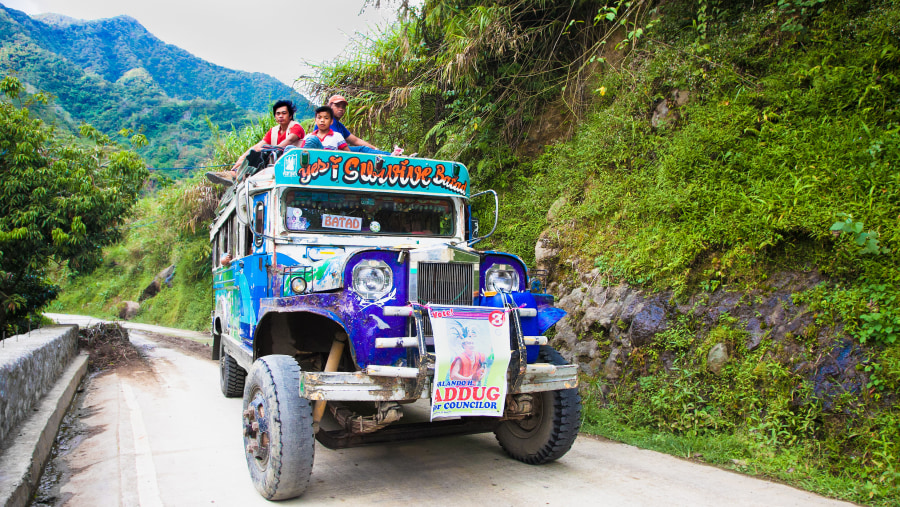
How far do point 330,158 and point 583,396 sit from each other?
4.00m

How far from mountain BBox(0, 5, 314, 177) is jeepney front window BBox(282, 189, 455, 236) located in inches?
318

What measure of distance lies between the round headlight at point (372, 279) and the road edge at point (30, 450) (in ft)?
8.43

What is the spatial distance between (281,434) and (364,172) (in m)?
2.54

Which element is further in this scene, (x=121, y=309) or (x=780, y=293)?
(x=121, y=309)

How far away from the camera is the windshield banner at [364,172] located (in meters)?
5.13

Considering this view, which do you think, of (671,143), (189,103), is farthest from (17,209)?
(189,103)

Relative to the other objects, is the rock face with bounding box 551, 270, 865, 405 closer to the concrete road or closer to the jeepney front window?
the concrete road

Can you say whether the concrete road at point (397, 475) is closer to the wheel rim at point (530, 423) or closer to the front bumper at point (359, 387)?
the wheel rim at point (530, 423)

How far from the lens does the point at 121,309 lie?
31.3m

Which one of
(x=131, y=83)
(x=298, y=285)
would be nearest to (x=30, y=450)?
(x=298, y=285)

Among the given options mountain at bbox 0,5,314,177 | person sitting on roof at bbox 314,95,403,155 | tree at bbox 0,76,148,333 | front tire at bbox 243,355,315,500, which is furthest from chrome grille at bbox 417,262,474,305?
tree at bbox 0,76,148,333

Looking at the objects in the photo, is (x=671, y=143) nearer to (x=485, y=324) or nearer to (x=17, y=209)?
(x=485, y=324)

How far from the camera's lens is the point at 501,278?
15.7ft

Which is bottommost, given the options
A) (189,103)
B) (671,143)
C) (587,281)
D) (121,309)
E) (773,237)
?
(121,309)
